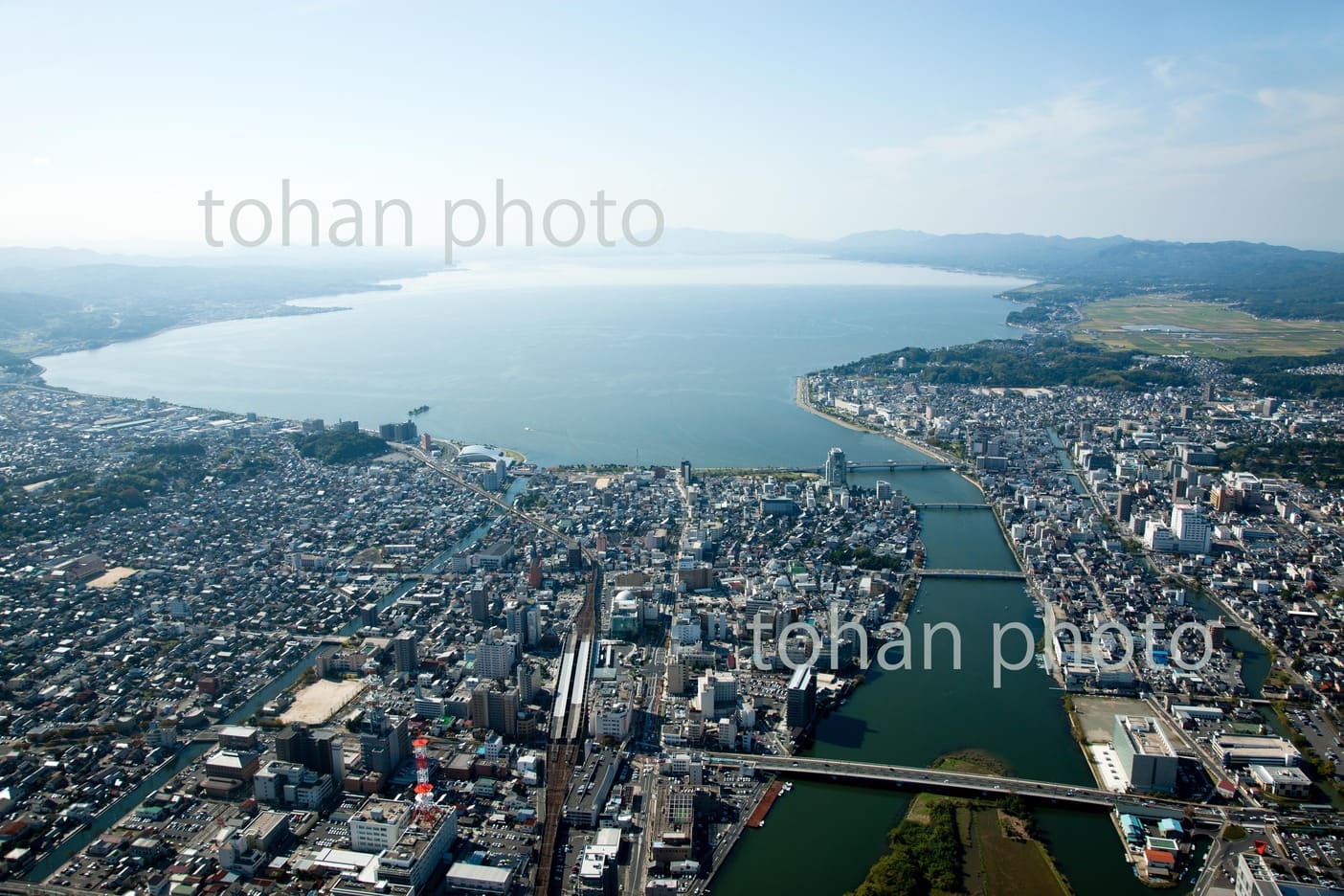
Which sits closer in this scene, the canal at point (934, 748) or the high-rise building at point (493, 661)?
the canal at point (934, 748)

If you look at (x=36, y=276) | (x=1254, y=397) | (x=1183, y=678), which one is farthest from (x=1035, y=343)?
(x=36, y=276)

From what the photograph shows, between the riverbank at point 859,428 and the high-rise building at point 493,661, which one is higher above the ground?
the riverbank at point 859,428

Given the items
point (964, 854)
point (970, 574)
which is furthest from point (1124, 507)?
point (964, 854)

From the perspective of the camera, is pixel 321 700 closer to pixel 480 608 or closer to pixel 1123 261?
pixel 480 608

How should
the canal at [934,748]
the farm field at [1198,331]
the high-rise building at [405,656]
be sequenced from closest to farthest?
the canal at [934,748] → the high-rise building at [405,656] → the farm field at [1198,331]

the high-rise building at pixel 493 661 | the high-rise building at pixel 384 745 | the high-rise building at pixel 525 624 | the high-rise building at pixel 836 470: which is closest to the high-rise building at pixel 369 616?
the high-rise building at pixel 525 624

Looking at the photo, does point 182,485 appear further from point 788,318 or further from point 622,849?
point 788,318

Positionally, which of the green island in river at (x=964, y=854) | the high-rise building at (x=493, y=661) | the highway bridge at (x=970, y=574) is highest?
the highway bridge at (x=970, y=574)

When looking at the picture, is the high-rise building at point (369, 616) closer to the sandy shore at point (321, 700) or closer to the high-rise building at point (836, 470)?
the sandy shore at point (321, 700)

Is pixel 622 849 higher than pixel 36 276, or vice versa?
pixel 36 276
